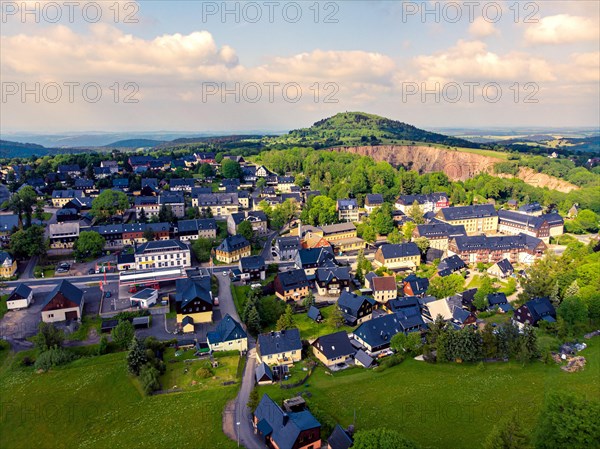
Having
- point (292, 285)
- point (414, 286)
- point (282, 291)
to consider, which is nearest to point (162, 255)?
point (282, 291)

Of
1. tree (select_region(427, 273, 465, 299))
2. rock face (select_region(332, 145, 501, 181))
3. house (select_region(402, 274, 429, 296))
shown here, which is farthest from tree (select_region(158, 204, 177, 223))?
rock face (select_region(332, 145, 501, 181))

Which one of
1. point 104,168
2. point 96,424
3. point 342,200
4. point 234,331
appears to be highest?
point 104,168

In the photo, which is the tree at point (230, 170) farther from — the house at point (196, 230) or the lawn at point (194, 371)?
the lawn at point (194, 371)

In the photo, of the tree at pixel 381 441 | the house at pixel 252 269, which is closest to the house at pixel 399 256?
the house at pixel 252 269

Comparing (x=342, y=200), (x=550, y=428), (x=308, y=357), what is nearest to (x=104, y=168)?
(x=342, y=200)

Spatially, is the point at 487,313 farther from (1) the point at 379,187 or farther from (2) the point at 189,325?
(1) the point at 379,187
